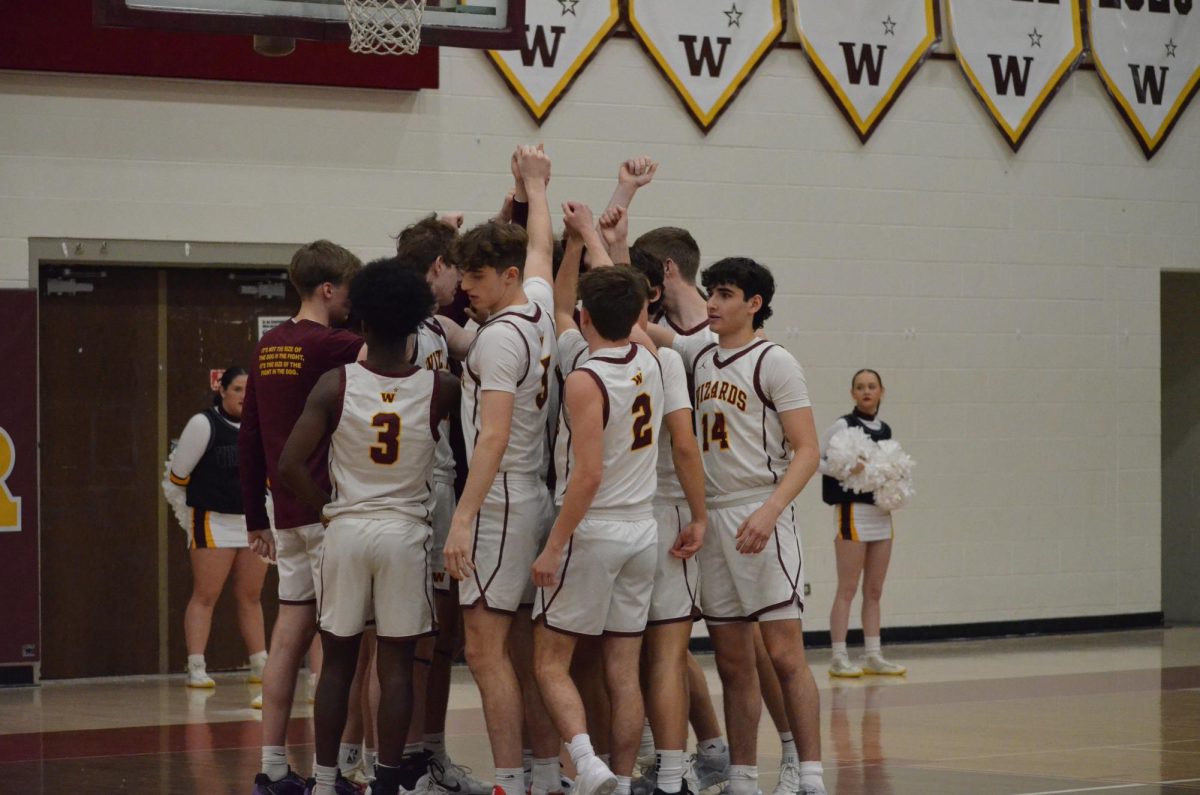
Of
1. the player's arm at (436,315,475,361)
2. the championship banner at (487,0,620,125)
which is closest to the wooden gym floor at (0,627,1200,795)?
the player's arm at (436,315,475,361)

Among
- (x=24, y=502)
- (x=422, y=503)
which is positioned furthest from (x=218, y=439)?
(x=422, y=503)

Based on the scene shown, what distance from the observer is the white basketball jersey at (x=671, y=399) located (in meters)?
5.88

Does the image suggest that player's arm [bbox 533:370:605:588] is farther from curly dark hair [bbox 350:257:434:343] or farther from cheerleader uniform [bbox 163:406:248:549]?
cheerleader uniform [bbox 163:406:248:549]

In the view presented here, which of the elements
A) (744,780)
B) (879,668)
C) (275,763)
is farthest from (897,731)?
(275,763)

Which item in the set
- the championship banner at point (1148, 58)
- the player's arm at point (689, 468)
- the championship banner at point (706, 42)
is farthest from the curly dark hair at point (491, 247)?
the championship banner at point (1148, 58)

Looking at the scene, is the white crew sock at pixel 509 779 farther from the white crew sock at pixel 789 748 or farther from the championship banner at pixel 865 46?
the championship banner at pixel 865 46

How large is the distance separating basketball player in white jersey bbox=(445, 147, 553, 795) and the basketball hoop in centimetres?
227

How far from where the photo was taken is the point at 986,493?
12867 millimetres

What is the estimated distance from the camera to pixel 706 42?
11812 mm

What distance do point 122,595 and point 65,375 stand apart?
1459 mm

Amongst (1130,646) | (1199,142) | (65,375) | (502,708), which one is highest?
(1199,142)

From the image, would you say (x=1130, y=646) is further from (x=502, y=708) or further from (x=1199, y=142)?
(x=502, y=708)

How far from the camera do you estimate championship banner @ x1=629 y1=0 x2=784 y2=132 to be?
1168 cm

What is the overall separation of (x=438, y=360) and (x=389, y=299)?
77 centimetres
